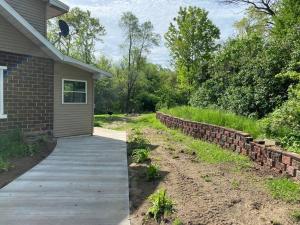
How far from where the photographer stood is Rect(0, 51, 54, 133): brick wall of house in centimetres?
988

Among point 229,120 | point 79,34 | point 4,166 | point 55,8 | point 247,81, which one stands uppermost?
point 79,34

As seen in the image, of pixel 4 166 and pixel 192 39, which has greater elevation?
pixel 192 39

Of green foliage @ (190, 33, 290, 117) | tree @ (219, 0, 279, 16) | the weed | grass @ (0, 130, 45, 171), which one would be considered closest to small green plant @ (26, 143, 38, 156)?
grass @ (0, 130, 45, 171)

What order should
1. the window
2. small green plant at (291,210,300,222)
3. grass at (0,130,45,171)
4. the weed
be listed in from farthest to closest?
the window
grass at (0,130,45,171)
the weed
small green plant at (291,210,300,222)

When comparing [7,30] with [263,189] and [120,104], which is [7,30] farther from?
[120,104]

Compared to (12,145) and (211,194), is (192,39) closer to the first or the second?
(12,145)

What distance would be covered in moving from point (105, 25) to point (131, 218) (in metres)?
34.7

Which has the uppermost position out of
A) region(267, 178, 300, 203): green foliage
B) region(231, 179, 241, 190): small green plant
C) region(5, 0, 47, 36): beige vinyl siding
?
region(5, 0, 47, 36): beige vinyl siding

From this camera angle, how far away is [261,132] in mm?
8453

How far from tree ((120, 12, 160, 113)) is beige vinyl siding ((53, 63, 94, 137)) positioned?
76.3ft

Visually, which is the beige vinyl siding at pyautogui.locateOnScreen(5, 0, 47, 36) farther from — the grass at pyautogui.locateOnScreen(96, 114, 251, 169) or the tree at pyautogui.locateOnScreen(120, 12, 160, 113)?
the tree at pyautogui.locateOnScreen(120, 12, 160, 113)

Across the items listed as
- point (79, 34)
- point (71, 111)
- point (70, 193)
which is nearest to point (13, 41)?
point (71, 111)

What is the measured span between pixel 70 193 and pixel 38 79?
Result: 6107 millimetres

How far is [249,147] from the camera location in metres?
8.02
